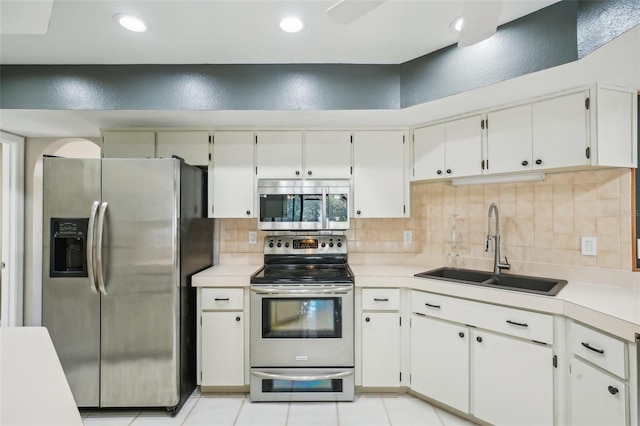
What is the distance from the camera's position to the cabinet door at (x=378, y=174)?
2.60m

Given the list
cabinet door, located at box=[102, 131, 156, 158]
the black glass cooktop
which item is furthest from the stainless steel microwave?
cabinet door, located at box=[102, 131, 156, 158]

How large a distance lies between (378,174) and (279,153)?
2.78 feet

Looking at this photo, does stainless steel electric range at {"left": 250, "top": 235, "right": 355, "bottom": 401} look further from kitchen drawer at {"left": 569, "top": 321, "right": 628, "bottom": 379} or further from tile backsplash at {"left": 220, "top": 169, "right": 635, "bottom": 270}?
kitchen drawer at {"left": 569, "top": 321, "right": 628, "bottom": 379}

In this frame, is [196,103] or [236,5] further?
[196,103]

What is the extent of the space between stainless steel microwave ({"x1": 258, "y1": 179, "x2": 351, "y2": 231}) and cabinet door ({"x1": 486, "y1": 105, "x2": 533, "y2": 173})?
3.51ft

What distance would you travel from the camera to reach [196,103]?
7.20 ft

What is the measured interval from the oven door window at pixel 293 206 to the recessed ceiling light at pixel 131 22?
4.33ft

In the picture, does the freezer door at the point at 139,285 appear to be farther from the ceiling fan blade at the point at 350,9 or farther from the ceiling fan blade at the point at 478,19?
the ceiling fan blade at the point at 478,19

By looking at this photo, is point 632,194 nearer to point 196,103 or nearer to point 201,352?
point 196,103

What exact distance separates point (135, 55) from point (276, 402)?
8.44ft

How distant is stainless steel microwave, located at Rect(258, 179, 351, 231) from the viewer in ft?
8.39

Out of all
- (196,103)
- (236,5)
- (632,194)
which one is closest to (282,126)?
(196,103)

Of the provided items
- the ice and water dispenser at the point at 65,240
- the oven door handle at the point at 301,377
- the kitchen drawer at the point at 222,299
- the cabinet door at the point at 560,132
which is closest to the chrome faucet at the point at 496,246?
the cabinet door at the point at 560,132

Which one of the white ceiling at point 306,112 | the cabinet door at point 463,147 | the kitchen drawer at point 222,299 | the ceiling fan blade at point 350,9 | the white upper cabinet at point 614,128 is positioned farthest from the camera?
the kitchen drawer at point 222,299
